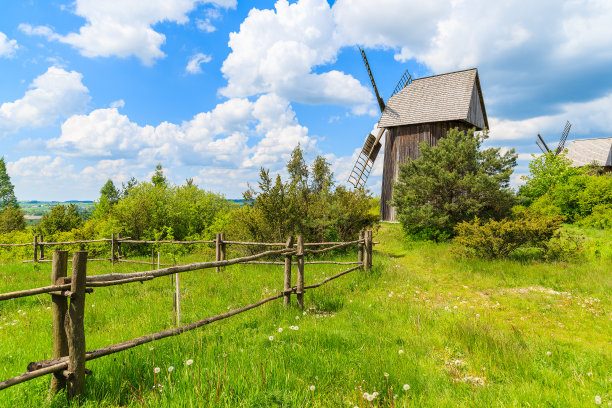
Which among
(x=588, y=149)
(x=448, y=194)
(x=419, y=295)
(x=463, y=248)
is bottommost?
(x=419, y=295)

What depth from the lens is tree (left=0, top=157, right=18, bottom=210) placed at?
41.7 metres

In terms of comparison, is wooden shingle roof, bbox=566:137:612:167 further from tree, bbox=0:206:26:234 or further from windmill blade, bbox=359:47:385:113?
tree, bbox=0:206:26:234

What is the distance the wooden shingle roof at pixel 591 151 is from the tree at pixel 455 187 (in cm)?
3284

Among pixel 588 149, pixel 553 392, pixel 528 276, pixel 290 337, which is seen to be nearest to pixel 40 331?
pixel 290 337

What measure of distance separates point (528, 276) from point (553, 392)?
274 inches

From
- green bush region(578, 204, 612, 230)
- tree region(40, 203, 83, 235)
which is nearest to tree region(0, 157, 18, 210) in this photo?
tree region(40, 203, 83, 235)

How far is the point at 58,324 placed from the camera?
9.32 feet

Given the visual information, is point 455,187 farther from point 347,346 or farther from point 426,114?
point 347,346

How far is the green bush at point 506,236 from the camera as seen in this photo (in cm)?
1018

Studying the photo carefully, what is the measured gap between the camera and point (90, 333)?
4.76 metres

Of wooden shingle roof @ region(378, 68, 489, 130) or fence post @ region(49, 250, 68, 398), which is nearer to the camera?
fence post @ region(49, 250, 68, 398)

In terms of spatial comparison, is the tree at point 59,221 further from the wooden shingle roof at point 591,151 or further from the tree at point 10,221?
the wooden shingle roof at point 591,151

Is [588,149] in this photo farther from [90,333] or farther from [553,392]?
[90,333]

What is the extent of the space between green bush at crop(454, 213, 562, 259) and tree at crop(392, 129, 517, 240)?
290 cm
